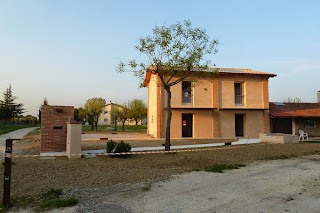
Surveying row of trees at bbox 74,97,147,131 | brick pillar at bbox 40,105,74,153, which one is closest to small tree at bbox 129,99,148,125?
row of trees at bbox 74,97,147,131

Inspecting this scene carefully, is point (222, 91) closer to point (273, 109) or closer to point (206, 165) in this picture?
point (273, 109)

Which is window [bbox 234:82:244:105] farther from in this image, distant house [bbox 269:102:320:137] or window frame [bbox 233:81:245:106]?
distant house [bbox 269:102:320:137]

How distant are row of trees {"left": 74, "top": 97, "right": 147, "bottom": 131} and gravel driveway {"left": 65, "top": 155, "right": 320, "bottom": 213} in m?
35.6

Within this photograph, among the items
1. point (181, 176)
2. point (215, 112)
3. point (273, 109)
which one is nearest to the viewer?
point (181, 176)

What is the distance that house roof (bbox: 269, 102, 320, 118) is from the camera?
26703mm

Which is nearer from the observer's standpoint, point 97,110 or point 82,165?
point 82,165

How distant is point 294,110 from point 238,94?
6199 mm

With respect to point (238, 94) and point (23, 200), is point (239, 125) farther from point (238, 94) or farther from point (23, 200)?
point (23, 200)

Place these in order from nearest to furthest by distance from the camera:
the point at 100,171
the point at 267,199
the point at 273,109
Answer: the point at 267,199, the point at 100,171, the point at 273,109

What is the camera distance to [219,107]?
26.1 metres

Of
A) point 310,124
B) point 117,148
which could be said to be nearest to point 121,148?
point 117,148

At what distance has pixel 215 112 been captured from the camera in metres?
26.0

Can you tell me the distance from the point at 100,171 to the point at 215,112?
18.3m

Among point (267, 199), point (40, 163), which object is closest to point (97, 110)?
point (40, 163)
